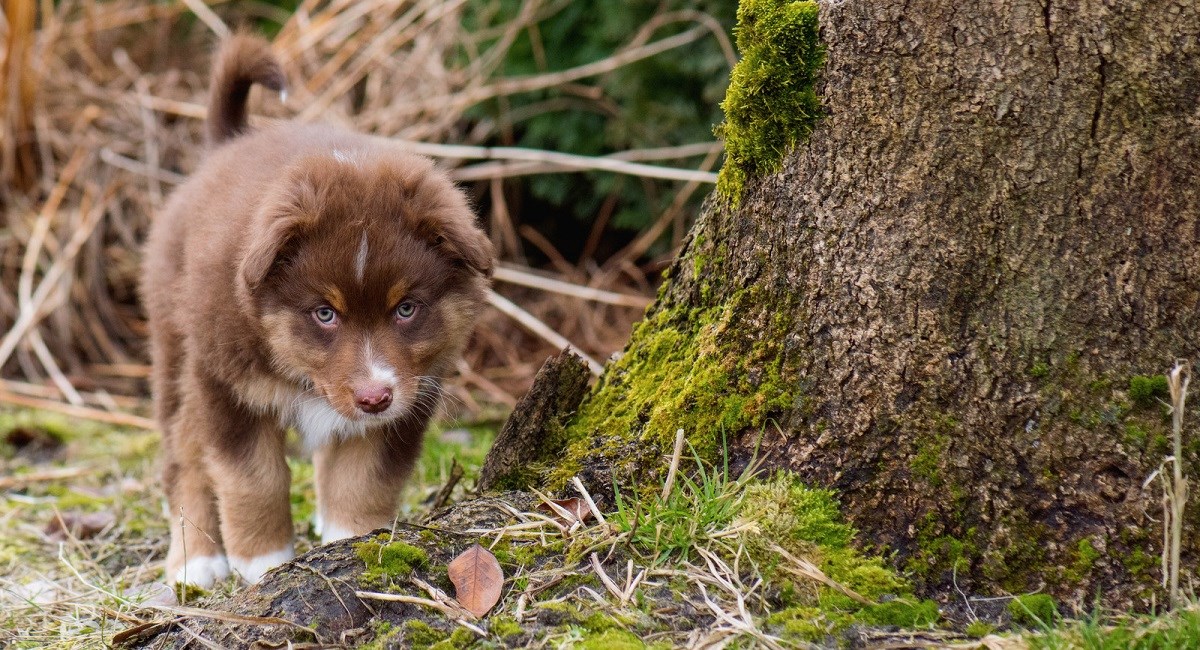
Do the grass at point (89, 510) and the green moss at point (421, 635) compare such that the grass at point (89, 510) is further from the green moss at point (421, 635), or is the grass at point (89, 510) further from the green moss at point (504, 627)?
the green moss at point (504, 627)

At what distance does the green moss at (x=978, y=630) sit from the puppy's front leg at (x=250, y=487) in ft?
6.88

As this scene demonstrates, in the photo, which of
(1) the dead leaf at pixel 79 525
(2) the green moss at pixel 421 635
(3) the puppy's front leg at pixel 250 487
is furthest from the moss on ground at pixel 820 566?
(1) the dead leaf at pixel 79 525

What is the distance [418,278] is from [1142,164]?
1816 mm

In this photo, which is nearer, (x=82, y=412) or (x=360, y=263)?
(x=360, y=263)

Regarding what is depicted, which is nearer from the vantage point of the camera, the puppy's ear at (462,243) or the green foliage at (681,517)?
the green foliage at (681,517)

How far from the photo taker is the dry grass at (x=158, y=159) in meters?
6.74

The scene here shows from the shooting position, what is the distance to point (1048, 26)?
7.61ft

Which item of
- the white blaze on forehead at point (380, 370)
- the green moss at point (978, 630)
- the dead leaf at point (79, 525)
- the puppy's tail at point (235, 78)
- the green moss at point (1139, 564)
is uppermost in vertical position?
the puppy's tail at point (235, 78)

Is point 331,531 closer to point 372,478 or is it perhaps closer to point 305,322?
point 372,478

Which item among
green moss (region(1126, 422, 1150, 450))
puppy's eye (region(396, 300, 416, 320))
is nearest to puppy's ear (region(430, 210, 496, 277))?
puppy's eye (region(396, 300, 416, 320))

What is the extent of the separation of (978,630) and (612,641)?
756mm

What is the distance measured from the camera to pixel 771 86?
2.64m

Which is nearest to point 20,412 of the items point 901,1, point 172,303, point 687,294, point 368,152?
point 172,303

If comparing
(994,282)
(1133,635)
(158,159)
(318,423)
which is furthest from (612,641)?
(158,159)
